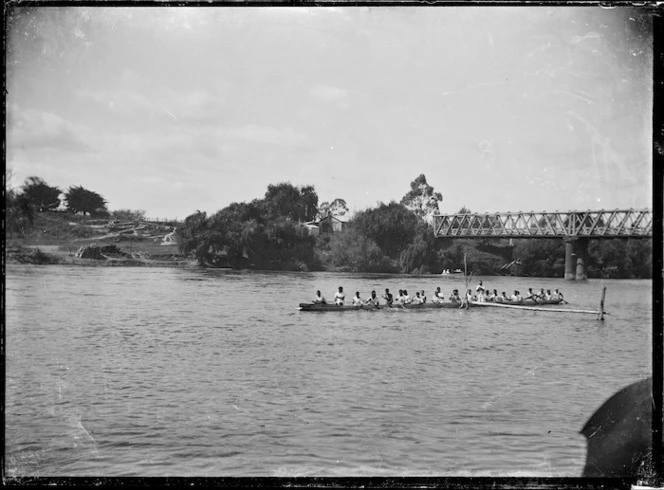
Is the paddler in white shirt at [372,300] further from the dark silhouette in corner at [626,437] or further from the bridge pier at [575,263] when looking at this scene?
the dark silhouette in corner at [626,437]

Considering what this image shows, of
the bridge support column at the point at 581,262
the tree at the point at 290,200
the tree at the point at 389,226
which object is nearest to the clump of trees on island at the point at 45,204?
the tree at the point at 290,200

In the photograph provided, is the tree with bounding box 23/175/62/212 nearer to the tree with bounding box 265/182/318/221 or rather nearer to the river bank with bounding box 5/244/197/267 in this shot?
the river bank with bounding box 5/244/197/267

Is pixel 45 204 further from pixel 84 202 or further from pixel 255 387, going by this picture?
pixel 255 387

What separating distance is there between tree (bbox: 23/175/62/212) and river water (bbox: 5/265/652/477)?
58cm

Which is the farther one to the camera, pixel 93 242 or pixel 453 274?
pixel 453 274

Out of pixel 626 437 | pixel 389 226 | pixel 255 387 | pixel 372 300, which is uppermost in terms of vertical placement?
pixel 389 226

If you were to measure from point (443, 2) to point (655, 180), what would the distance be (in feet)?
5.46

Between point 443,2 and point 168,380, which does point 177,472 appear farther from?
point 443,2

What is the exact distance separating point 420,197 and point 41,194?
337cm

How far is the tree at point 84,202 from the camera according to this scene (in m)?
5.36

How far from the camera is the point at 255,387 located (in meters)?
6.01

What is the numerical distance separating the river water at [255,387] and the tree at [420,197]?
1.77 metres

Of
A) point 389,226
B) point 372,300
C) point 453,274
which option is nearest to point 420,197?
point 389,226

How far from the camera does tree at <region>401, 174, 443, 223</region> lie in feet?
18.0
